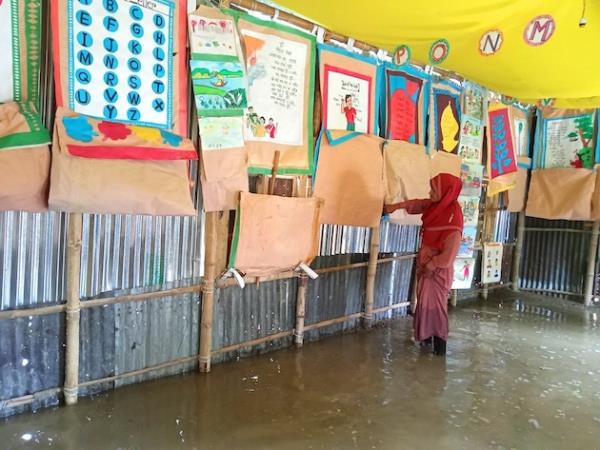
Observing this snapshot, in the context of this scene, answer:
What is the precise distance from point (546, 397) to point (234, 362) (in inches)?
94.8

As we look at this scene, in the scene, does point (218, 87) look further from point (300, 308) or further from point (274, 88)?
point (300, 308)

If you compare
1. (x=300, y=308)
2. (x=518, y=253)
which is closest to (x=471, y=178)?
(x=518, y=253)

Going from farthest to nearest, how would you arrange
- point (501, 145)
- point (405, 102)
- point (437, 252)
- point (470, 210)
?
1. point (501, 145)
2. point (470, 210)
3. point (405, 102)
4. point (437, 252)

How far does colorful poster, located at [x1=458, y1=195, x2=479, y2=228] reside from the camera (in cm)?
604

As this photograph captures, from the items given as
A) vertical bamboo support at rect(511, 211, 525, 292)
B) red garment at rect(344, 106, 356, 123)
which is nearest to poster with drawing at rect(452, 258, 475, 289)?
vertical bamboo support at rect(511, 211, 525, 292)

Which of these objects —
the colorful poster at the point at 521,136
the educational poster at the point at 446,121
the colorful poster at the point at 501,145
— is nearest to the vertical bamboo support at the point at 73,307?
the educational poster at the point at 446,121

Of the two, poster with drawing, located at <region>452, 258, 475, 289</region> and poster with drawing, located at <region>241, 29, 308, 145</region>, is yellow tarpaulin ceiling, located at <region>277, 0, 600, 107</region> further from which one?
poster with drawing, located at <region>452, 258, 475, 289</region>

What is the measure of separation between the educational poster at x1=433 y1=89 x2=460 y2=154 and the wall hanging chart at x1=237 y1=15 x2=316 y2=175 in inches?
78.1

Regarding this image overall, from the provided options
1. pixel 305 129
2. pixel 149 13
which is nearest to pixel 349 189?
pixel 305 129

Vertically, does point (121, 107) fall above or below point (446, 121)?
below

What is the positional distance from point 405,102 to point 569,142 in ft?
11.3

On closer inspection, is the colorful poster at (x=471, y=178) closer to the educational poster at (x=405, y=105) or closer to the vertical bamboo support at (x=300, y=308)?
the educational poster at (x=405, y=105)

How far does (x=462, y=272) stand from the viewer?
20.3 ft

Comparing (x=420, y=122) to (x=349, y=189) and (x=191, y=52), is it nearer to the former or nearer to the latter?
(x=349, y=189)
